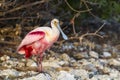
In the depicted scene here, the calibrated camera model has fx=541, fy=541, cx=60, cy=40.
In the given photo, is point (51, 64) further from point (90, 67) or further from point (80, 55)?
point (80, 55)

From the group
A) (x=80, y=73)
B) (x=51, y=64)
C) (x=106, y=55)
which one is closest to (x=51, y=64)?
(x=51, y=64)

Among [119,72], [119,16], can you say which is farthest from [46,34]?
[119,16]

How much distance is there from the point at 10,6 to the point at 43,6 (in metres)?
0.65

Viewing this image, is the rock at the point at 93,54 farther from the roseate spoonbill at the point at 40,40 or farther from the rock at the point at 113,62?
the roseate spoonbill at the point at 40,40

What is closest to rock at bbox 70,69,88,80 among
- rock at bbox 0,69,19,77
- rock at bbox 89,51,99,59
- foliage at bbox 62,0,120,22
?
rock at bbox 0,69,19,77

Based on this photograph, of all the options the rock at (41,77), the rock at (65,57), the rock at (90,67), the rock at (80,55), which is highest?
the rock at (41,77)

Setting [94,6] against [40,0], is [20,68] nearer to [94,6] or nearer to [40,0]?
[40,0]

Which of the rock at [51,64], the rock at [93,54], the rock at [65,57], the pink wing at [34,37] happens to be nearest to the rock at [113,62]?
the rock at [93,54]

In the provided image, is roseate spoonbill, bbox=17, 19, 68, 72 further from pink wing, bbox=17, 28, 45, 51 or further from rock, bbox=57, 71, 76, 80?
rock, bbox=57, 71, 76, 80

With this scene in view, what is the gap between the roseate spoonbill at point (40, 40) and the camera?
20.8ft

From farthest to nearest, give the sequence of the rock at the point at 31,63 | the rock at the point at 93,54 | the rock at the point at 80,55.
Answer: the rock at the point at 93,54 < the rock at the point at 80,55 < the rock at the point at 31,63

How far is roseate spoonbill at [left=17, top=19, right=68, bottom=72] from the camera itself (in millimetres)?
6336

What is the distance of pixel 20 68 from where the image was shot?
22.1ft

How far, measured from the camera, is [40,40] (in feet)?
21.0
